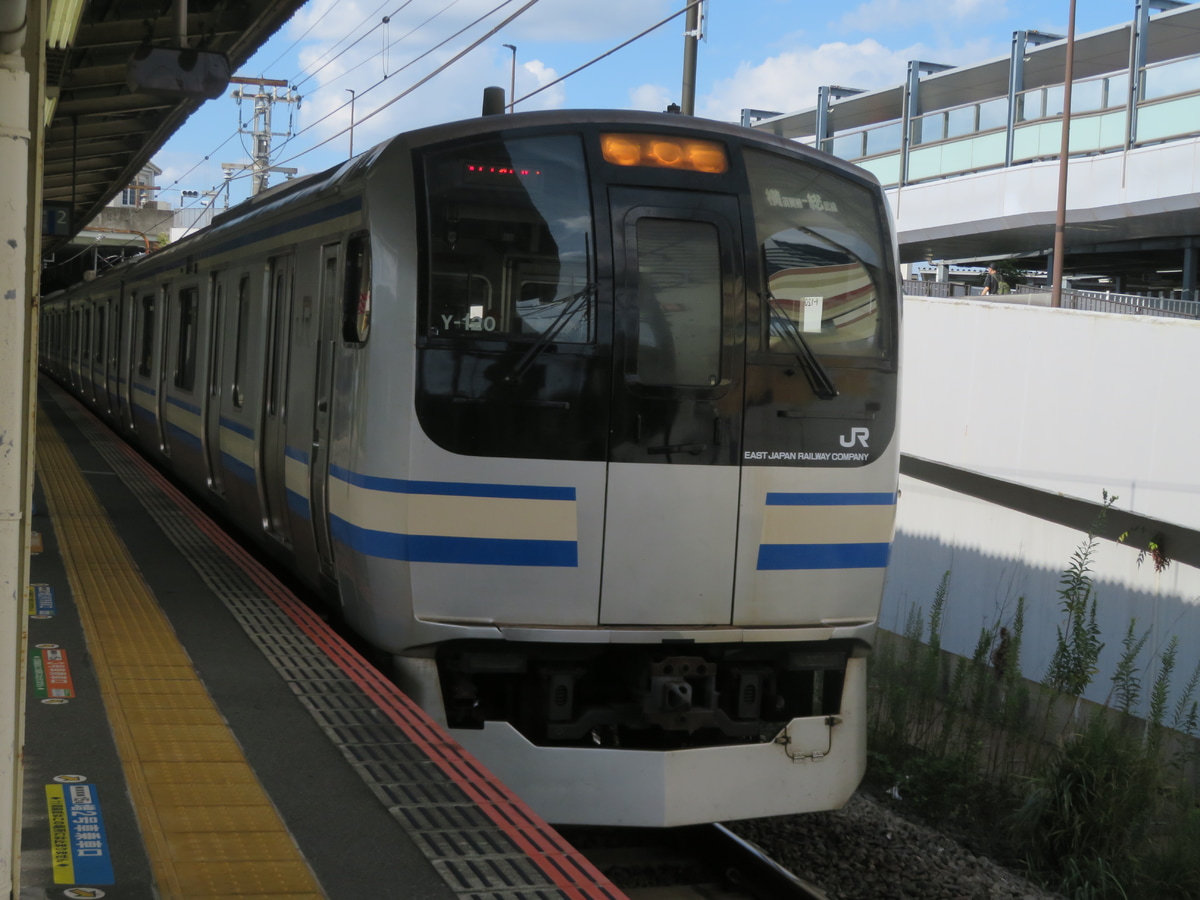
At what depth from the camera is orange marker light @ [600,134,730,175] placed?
200 inches

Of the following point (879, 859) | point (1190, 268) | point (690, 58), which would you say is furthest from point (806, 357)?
point (1190, 268)

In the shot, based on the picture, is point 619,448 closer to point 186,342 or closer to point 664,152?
point 664,152

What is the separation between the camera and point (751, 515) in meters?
5.17

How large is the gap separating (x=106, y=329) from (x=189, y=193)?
23.8 metres

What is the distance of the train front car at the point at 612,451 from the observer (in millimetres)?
4895

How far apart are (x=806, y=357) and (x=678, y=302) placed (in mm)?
597

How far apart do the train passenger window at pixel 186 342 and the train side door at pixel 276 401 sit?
274 cm

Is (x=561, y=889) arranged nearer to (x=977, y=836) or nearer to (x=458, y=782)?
(x=458, y=782)

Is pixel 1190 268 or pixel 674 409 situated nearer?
pixel 674 409

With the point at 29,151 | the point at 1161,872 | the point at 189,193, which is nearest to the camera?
the point at 29,151

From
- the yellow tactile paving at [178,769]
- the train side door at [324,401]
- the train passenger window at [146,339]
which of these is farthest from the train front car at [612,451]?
the train passenger window at [146,339]

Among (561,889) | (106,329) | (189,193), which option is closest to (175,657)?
(561,889)

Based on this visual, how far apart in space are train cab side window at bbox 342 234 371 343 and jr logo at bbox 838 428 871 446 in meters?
2.01

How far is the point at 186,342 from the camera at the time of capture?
405 inches
